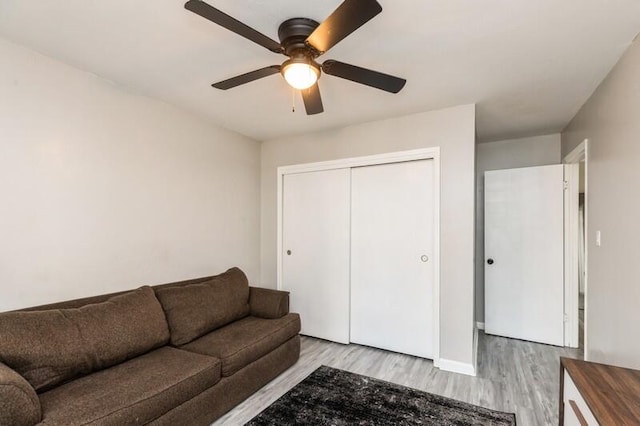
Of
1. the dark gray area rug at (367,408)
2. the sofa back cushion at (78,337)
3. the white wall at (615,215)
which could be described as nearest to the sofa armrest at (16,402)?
the sofa back cushion at (78,337)

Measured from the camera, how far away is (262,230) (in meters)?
4.10

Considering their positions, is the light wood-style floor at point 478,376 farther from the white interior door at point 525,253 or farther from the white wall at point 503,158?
the white wall at point 503,158

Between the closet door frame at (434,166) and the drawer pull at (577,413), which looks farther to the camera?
the closet door frame at (434,166)

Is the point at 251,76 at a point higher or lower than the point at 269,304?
higher

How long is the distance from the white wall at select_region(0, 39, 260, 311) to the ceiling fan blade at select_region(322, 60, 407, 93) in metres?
1.86

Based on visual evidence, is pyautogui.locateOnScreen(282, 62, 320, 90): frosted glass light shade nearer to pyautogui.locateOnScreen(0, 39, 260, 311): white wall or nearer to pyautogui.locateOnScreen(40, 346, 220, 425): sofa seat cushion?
pyautogui.locateOnScreen(0, 39, 260, 311): white wall

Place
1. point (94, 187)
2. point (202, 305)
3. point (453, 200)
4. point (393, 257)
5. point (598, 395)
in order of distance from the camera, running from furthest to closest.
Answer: point (393, 257) → point (453, 200) → point (202, 305) → point (94, 187) → point (598, 395)

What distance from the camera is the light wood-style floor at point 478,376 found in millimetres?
2256

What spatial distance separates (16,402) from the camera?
4.24 feet

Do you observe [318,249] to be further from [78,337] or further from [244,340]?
[78,337]

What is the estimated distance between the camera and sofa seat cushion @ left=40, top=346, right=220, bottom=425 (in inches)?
57.1

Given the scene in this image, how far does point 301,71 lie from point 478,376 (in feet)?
9.44

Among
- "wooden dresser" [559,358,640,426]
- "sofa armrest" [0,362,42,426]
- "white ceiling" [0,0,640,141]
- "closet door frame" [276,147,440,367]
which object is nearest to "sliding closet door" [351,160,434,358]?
"closet door frame" [276,147,440,367]

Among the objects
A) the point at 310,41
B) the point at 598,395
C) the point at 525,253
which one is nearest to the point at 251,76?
the point at 310,41
